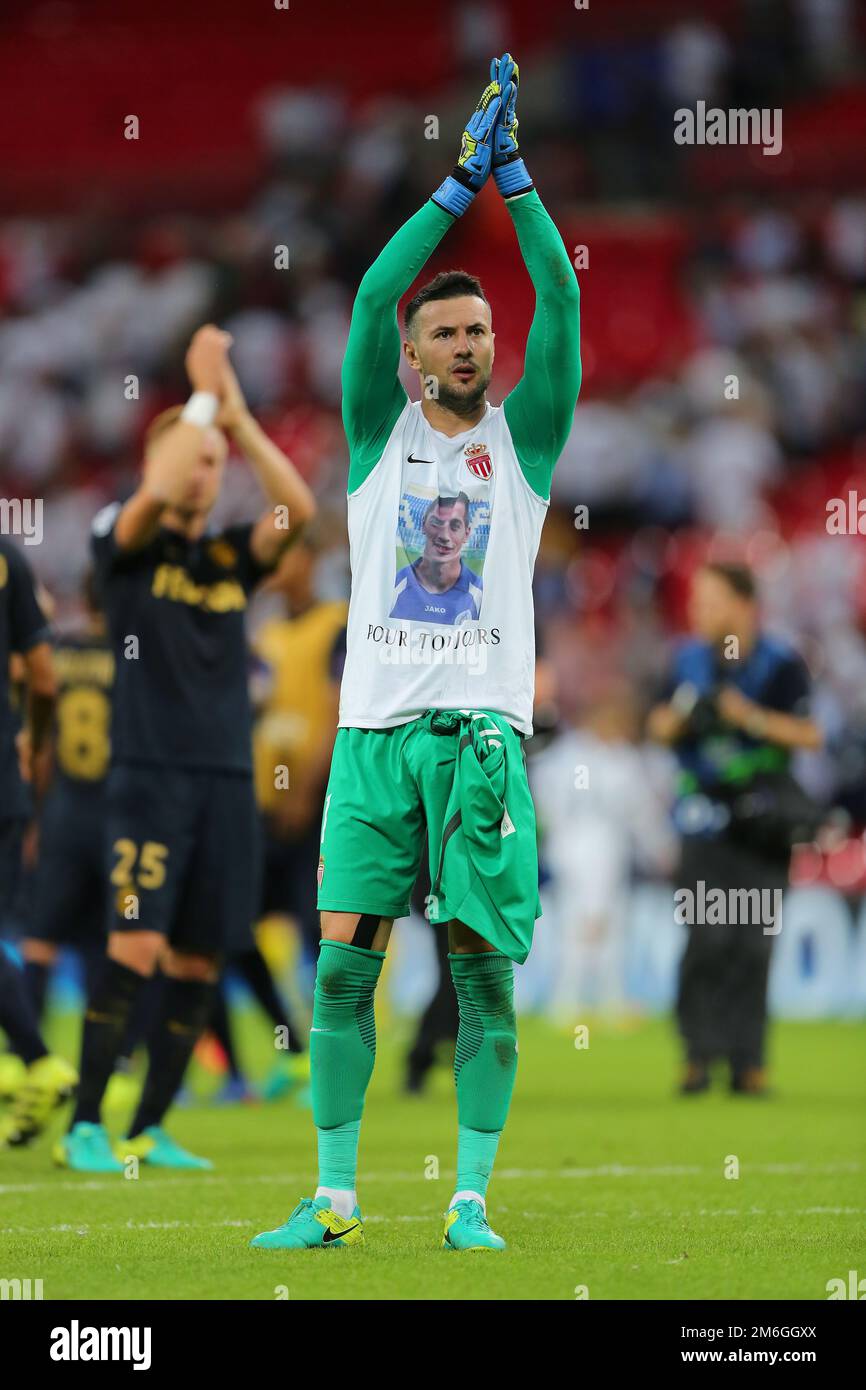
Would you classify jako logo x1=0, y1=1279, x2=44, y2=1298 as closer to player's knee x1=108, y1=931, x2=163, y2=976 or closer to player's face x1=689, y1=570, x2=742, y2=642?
player's knee x1=108, y1=931, x2=163, y2=976

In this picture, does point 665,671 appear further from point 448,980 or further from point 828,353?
point 448,980

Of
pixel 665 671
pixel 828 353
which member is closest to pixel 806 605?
pixel 665 671

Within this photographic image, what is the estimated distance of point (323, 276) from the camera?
22469mm

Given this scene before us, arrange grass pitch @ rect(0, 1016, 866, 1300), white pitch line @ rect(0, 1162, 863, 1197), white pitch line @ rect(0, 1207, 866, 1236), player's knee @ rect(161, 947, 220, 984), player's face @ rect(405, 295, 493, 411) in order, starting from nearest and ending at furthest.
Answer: grass pitch @ rect(0, 1016, 866, 1300)
player's face @ rect(405, 295, 493, 411)
white pitch line @ rect(0, 1207, 866, 1236)
white pitch line @ rect(0, 1162, 863, 1197)
player's knee @ rect(161, 947, 220, 984)

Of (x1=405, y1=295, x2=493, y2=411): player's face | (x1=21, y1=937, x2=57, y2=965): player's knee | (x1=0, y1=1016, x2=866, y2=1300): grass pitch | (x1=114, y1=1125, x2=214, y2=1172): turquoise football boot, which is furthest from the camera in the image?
(x1=21, y1=937, x2=57, y2=965): player's knee

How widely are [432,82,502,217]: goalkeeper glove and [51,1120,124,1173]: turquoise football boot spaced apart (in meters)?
3.29

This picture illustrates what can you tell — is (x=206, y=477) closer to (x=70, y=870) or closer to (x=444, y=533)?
(x=444, y=533)

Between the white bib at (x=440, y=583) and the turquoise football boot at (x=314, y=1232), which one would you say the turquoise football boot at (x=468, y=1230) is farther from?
the white bib at (x=440, y=583)

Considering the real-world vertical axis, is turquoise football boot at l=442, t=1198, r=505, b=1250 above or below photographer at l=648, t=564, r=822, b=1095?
below


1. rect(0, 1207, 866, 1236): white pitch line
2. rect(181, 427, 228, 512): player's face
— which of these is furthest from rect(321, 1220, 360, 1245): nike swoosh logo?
rect(181, 427, 228, 512): player's face
